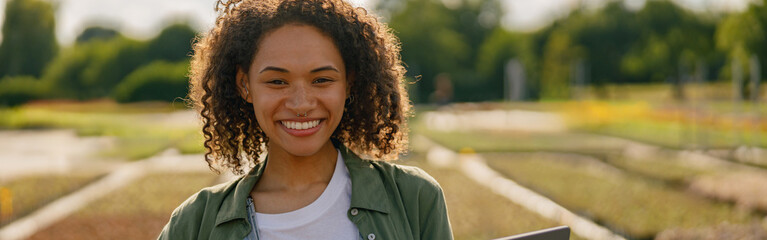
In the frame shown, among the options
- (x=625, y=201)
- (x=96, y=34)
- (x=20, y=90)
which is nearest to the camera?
(x=625, y=201)

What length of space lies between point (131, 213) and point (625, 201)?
508cm

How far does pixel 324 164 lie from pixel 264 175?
0.16m

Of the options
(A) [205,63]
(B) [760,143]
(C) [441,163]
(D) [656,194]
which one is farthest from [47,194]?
(B) [760,143]

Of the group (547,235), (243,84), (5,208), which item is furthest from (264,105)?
(5,208)

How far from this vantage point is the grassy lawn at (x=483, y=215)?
6.36m

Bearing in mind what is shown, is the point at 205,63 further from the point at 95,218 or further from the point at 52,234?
the point at 95,218

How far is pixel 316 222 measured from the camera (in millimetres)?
1733

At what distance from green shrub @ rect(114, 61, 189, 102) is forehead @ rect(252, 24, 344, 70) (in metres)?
10.2

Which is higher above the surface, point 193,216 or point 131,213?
point 193,216

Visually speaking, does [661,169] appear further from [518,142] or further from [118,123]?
[118,123]

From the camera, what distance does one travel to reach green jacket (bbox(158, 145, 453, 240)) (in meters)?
1.71

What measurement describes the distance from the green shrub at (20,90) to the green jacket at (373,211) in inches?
473

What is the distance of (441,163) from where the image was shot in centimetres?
1178

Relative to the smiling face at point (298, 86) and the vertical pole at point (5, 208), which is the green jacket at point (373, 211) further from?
the vertical pole at point (5, 208)
